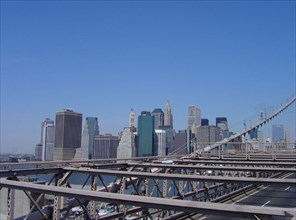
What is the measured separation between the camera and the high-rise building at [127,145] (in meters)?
72.7

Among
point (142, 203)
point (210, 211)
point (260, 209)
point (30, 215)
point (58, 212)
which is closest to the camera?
point (260, 209)

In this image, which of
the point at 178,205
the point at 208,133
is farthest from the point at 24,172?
the point at 208,133

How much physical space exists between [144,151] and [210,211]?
7771 cm

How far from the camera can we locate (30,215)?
8.74m

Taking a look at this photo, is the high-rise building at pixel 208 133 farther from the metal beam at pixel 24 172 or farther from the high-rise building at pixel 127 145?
the metal beam at pixel 24 172

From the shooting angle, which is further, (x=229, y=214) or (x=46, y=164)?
(x=46, y=164)

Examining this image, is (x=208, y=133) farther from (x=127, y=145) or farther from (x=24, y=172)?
(x=24, y=172)

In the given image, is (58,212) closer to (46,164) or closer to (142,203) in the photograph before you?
(46,164)

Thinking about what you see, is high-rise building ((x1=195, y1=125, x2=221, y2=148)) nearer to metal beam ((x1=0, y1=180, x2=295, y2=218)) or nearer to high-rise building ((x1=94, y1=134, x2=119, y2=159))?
high-rise building ((x1=94, y1=134, x2=119, y2=159))

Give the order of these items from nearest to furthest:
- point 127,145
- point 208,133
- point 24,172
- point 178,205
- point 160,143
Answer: point 178,205 → point 24,172 → point 127,145 → point 160,143 → point 208,133

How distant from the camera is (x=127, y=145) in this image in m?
80.2

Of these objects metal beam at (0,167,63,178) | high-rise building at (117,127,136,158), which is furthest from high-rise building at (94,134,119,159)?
metal beam at (0,167,63,178)

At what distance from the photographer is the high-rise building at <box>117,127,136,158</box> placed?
72.7 meters

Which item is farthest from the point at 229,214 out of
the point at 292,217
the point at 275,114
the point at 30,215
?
the point at 275,114
